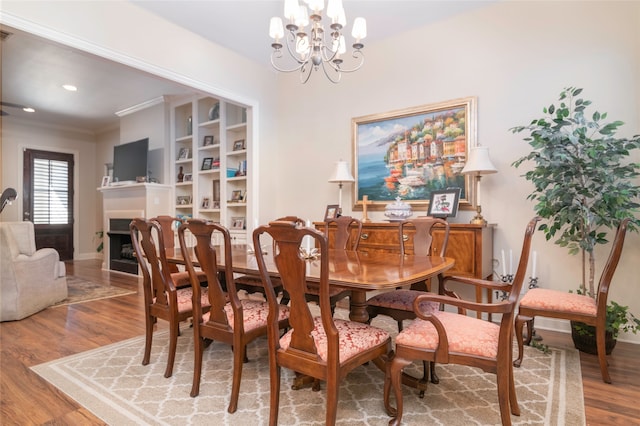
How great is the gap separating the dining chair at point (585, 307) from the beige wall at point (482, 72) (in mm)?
883

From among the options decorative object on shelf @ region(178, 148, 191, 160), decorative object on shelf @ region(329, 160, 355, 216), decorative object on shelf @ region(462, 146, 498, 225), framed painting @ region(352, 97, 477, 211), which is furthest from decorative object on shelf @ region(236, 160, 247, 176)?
decorative object on shelf @ region(462, 146, 498, 225)

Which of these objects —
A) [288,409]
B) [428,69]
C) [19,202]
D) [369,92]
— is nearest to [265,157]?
[369,92]

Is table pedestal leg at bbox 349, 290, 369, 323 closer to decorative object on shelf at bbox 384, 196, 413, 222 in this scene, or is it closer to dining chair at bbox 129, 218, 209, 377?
dining chair at bbox 129, 218, 209, 377

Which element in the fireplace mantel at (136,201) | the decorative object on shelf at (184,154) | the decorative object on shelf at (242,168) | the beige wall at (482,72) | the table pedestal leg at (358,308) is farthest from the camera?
the decorative object on shelf at (184,154)

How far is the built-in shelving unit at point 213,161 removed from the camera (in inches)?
196

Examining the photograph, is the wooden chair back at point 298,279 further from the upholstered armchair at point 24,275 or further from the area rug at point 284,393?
the upholstered armchair at point 24,275

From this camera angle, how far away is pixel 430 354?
153 centimetres

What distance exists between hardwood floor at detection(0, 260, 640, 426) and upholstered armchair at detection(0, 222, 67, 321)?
0.41ft

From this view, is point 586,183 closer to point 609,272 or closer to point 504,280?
point 609,272

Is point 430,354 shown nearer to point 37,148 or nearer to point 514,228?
point 514,228

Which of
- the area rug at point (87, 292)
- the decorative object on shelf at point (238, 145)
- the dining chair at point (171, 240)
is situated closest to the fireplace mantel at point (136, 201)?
the area rug at point (87, 292)

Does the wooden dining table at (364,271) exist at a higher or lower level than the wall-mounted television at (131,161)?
lower

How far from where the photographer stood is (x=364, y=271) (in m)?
1.81

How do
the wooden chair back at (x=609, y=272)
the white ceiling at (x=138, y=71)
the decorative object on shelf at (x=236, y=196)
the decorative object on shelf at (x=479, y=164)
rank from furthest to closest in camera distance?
the decorative object on shelf at (x=236, y=196), the white ceiling at (x=138, y=71), the decorative object on shelf at (x=479, y=164), the wooden chair back at (x=609, y=272)
